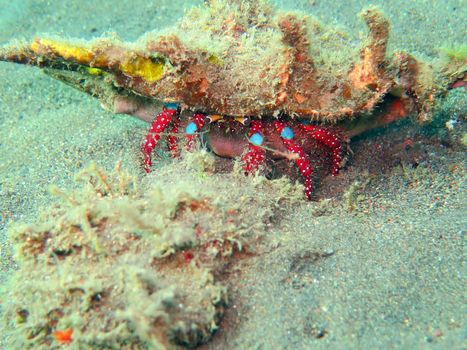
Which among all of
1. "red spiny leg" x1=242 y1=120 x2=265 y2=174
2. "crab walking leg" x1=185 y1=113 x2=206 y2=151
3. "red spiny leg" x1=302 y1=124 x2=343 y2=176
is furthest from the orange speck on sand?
"red spiny leg" x1=302 y1=124 x2=343 y2=176

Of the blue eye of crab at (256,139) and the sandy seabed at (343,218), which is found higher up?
the blue eye of crab at (256,139)

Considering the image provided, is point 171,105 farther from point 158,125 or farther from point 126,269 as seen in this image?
point 126,269

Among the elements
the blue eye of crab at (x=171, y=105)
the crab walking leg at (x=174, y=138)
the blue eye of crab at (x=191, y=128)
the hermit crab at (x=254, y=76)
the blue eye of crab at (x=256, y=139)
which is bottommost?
the crab walking leg at (x=174, y=138)

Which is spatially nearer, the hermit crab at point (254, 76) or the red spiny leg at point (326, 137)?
the hermit crab at point (254, 76)

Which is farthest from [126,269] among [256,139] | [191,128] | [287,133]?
[287,133]


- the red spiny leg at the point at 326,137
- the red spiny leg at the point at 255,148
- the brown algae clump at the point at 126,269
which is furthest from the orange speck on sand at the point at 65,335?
the red spiny leg at the point at 326,137

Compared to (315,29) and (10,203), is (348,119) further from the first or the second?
(10,203)

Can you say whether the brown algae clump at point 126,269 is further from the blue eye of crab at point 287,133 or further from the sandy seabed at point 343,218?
the blue eye of crab at point 287,133
